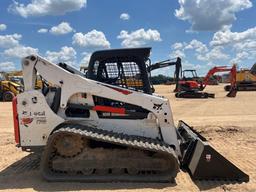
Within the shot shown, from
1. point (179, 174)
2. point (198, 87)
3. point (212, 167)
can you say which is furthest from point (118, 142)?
point (198, 87)

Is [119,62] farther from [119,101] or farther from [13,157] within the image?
[13,157]

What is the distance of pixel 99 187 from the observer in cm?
644

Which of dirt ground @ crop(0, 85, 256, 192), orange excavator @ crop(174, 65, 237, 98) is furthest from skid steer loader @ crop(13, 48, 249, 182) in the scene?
orange excavator @ crop(174, 65, 237, 98)

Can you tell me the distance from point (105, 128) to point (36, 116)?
4.41 ft

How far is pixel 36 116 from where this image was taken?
7.18 m

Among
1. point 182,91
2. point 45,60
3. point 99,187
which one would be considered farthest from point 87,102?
point 182,91

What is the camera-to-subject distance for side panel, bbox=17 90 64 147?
23.5 ft

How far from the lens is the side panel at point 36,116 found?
7.16 m

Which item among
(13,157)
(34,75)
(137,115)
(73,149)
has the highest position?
(34,75)

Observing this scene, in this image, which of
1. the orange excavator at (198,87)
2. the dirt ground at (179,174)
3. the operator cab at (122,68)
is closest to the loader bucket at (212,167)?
the dirt ground at (179,174)

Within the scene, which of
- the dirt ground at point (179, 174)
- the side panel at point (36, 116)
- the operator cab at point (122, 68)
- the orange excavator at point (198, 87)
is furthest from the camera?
the orange excavator at point (198, 87)

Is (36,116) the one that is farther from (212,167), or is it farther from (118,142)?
(212,167)

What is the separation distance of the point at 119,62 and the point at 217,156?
267 centimetres

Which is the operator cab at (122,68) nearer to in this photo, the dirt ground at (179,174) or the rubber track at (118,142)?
the rubber track at (118,142)
